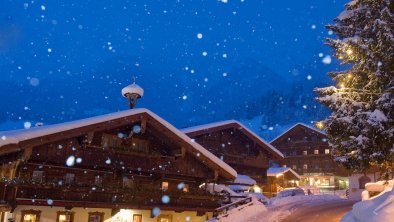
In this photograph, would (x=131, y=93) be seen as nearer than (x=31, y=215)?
No

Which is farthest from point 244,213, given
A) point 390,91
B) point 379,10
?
point 379,10

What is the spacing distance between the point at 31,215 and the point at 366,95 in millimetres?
16987

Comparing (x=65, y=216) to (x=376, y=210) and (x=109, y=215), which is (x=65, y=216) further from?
(x=376, y=210)

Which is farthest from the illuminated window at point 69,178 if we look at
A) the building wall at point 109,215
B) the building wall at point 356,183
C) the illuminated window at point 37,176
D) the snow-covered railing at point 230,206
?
the building wall at point 356,183

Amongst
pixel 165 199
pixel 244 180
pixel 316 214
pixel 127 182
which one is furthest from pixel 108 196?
pixel 244 180

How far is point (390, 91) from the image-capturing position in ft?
53.8

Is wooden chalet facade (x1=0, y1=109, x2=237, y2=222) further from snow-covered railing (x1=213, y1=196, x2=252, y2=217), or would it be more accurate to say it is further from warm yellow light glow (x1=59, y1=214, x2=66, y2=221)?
snow-covered railing (x1=213, y1=196, x2=252, y2=217)

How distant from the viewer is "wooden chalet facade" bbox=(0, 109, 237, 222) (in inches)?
771

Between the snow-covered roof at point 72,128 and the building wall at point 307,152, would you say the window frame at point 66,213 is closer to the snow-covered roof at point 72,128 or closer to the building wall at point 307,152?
the snow-covered roof at point 72,128

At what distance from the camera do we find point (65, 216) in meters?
21.0

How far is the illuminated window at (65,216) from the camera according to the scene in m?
20.8

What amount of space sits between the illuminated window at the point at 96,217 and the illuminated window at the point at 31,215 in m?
2.87

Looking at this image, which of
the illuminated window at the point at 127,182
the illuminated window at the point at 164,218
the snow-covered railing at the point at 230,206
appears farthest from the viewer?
the snow-covered railing at the point at 230,206

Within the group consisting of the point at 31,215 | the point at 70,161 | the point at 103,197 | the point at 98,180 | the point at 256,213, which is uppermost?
the point at 70,161
